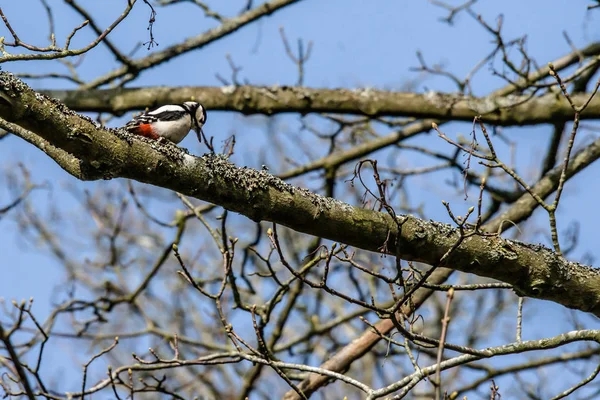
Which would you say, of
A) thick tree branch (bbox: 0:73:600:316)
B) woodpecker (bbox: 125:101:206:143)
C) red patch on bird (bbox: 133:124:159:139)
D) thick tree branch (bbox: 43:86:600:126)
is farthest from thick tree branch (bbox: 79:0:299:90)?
thick tree branch (bbox: 0:73:600:316)

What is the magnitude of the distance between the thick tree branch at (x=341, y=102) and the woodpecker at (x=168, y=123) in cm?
50

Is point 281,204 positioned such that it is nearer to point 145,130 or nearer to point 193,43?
point 145,130

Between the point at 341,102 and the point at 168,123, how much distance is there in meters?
1.66

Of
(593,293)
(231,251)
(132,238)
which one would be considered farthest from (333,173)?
(132,238)

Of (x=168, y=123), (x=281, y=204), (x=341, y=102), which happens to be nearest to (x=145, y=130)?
(x=168, y=123)

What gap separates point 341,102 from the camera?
21.3 feet

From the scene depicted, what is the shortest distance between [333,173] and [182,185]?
10.7ft

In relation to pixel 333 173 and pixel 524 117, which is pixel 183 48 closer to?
pixel 333 173

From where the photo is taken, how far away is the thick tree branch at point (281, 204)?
288 centimetres

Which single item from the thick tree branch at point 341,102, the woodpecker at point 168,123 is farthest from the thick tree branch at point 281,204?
the thick tree branch at point 341,102

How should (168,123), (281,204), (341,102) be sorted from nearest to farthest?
(281,204) < (168,123) < (341,102)

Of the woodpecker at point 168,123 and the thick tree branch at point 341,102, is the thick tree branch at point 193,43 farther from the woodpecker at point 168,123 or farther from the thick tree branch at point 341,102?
the woodpecker at point 168,123

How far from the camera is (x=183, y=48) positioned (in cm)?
666

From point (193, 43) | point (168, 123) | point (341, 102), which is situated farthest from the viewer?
point (193, 43)
